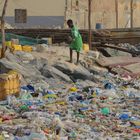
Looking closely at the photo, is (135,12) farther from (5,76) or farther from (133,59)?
(5,76)

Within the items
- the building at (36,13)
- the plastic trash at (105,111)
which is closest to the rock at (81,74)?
the plastic trash at (105,111)

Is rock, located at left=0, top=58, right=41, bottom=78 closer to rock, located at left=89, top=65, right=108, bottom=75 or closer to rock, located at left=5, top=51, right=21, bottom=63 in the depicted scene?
rock, located at left=5, top=51, right=21, bottom=63

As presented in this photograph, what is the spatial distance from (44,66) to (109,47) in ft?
25.1

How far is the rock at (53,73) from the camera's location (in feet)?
40.1

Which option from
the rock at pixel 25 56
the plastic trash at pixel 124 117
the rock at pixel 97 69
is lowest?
the plastic trash at pixel 124 117

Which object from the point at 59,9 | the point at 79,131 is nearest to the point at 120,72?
the point at 79,131

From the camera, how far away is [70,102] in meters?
9.53

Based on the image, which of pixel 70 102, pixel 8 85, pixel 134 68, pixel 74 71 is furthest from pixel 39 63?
pixel 70 102

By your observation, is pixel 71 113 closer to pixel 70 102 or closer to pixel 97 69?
pixel 70 102

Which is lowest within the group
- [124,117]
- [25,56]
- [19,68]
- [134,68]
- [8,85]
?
[124,117]

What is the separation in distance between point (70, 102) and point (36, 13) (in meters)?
25.3

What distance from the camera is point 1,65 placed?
38.6 ft

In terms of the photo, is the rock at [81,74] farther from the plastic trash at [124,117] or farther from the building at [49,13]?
the building at [49,13]

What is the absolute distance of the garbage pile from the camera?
276 inches
